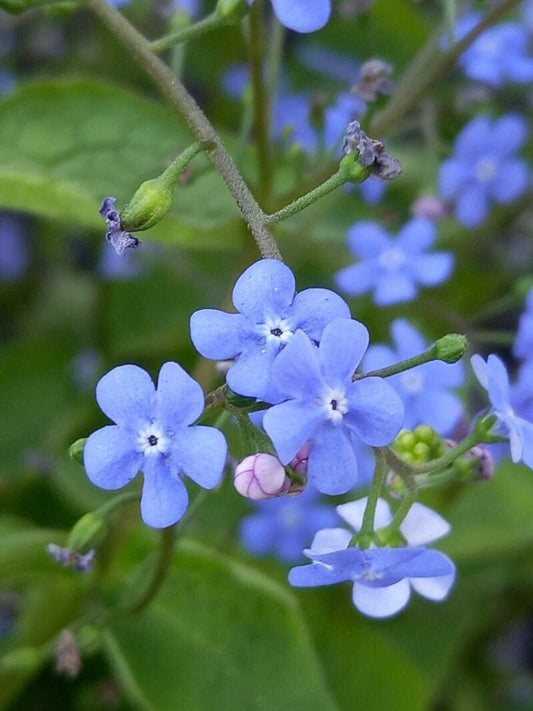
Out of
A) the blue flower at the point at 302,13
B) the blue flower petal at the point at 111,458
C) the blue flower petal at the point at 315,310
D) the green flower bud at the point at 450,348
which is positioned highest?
the blue flower at the point at 302,13

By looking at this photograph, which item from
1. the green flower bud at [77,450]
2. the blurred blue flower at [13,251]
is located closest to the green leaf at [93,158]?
the green flower bud at [77,450]

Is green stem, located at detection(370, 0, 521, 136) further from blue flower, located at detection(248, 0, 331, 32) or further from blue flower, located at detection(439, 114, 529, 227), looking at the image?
blue flower, located at detection(248, 0, 331, 32)

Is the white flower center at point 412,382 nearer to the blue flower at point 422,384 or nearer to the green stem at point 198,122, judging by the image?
the blue flower at point 422,384

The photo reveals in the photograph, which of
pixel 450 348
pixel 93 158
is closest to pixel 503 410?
pixel 450 348

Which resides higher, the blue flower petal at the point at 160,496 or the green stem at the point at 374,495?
the blue flower petal at the point at 160,496

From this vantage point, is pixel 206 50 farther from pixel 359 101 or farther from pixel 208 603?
Answer: pixel 208 603

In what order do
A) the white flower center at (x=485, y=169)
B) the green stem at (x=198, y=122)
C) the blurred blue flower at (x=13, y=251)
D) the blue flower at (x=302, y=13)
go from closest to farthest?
1. the green stem at (x=198, y=122)
2. the blue flower at (x=302, y=13)
3. the white flower center at (x=485, y=169)
4. the blurred blue flower at (x=13, y=251)

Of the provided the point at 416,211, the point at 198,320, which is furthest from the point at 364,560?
the point at 416,211
